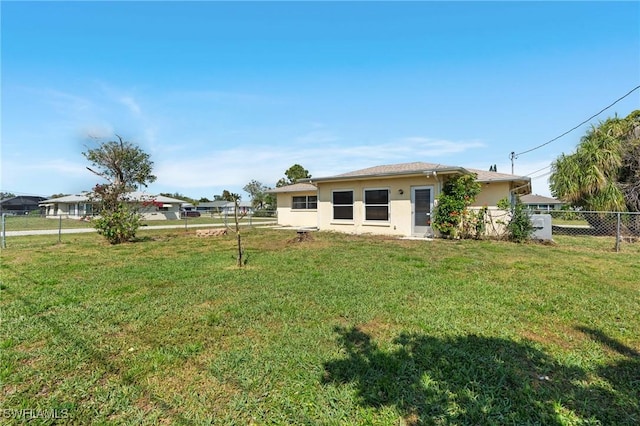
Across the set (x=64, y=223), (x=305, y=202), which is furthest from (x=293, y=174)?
(x=305, y=202)

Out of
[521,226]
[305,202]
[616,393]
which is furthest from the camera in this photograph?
[305,202]

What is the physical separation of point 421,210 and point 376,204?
1928 millimetres

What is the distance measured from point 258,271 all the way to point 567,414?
493cm

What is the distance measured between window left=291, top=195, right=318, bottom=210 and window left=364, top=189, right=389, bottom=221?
4.79m

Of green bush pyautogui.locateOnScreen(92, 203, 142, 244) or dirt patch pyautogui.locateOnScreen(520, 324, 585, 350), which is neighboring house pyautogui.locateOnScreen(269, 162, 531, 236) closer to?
green bush pyautogui.locateOnScreen(92, 203, 142, 244)

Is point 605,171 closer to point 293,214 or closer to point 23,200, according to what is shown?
point 293,214

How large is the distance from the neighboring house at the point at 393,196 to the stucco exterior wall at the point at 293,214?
2754 millimetres

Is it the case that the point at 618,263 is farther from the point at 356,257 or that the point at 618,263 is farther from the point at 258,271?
the point at 258,271

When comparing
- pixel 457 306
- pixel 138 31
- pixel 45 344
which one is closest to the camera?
pixel 45 344

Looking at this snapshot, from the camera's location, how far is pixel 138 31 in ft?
28.7

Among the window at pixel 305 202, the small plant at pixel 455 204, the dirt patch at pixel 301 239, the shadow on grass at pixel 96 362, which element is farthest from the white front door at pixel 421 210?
the shadow on grass at pixel 96 362

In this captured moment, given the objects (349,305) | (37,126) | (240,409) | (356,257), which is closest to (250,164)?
(37,126)

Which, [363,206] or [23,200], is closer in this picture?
[363,206]

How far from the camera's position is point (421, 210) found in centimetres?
1188
